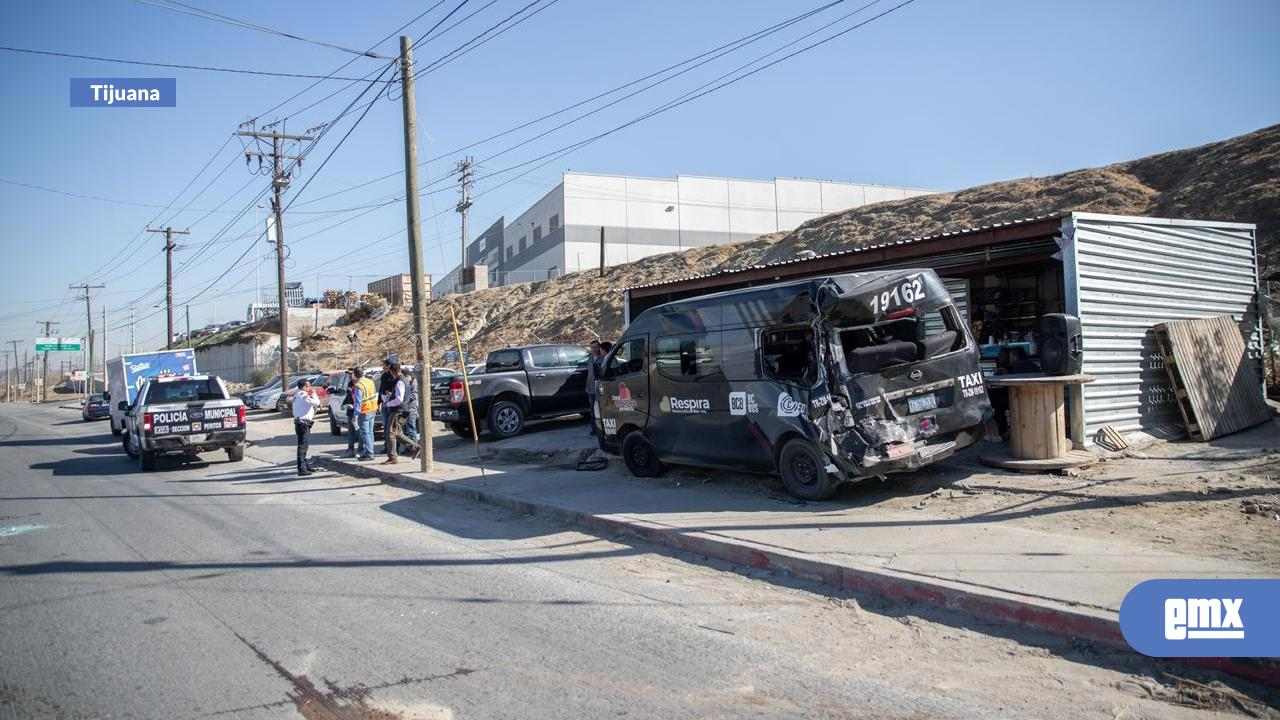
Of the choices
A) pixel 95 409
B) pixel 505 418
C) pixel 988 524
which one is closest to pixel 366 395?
pixel 505 418

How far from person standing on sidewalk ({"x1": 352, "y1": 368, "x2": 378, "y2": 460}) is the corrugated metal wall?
1125cm

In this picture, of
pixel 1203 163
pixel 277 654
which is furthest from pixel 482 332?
pixel 277 654

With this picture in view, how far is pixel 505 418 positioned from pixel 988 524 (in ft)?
35.0

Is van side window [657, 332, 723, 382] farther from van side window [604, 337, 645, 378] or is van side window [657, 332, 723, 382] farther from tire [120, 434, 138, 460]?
tire [120, 434, 138, 460]

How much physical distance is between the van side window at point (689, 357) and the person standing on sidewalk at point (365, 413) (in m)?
6.65

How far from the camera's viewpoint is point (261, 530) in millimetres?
8859

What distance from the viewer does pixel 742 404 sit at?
336 inches

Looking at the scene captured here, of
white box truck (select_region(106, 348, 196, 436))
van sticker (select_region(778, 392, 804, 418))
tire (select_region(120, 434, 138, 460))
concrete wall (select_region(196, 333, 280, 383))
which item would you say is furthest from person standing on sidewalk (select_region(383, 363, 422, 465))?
concrete wall (select_region(196, 333, 280, 383))

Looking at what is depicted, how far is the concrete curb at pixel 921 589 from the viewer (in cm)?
439

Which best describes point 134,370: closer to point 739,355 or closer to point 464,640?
point 739,355

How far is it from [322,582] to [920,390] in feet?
19.5

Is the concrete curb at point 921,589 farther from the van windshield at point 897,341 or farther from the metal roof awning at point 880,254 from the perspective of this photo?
the metal roof awning at point 880,254

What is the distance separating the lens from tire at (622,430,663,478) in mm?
10227

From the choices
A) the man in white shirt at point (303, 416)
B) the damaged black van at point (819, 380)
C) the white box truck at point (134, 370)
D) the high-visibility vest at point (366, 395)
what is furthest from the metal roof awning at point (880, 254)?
the white box truck at point (134, 370)
